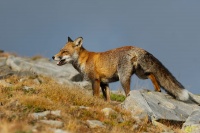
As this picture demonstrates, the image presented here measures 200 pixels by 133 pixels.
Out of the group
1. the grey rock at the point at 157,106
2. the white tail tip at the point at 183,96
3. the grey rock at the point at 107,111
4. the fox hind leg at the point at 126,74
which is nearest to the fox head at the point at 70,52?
the fox hind leg at the point at 126,74

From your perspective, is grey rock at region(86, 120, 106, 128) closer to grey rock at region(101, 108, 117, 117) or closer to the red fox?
grey rock at region(101, 108, 117, 117)

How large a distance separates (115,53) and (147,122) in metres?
4.71

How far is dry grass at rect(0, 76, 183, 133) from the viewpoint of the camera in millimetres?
12798

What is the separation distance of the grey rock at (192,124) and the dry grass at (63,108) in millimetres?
356

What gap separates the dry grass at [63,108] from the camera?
12798 millimetres

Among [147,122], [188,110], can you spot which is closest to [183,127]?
[147,122]

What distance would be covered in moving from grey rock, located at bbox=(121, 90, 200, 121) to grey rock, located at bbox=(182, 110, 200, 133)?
1.92 feet

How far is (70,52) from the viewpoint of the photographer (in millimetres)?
20891

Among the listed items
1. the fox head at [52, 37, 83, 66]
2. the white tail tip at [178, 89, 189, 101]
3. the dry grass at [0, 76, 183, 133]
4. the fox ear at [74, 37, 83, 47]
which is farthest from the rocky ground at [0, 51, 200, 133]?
the fox ear at [74, 37, 83, 47]

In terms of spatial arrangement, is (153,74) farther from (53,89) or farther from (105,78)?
(53,89)

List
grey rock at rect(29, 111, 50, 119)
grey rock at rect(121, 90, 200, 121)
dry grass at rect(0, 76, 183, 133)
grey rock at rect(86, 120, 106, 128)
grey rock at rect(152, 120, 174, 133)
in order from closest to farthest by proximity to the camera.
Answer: dry grass at rect(0, 76, 183, 133) → grey rock at rect(29, 111, 50, 119) → grey rock at rect(86, 120, 106, 128) → grey rock at rect(152, 120, 174, 133) → grey rock at rect(121, 90, 200, 121)

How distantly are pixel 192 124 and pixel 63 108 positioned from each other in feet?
13.9

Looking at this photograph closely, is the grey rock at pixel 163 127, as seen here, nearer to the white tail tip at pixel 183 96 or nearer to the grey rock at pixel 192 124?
the grey rock at pixel 192 124

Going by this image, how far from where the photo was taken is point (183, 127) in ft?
50.1
